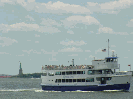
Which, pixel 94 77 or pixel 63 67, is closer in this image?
pixel 94 77

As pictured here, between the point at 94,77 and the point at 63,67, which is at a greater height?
the point at 63,67

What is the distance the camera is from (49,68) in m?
67.9

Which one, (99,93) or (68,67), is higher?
(68,67)

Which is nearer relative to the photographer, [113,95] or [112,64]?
[113,95]

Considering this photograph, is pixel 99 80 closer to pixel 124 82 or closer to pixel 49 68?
pixel 124 82

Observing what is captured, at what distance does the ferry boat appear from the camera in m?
62.6

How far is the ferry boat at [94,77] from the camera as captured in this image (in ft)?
205

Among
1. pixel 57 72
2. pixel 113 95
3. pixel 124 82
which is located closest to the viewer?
pixel 113 95

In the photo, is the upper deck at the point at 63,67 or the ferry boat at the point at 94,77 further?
the upper deck at the point at 63,67

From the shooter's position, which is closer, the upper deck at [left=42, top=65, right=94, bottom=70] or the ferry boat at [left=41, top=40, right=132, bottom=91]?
the ferry boat at [left=41, top=40, right=132, bottom=91]

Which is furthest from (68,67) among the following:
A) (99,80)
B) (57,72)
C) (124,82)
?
(124,82)

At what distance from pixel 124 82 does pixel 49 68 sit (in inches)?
593

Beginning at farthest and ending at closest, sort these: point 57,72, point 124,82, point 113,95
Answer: point 57,72 < point 124,82 < point 113,95

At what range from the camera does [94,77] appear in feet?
208
